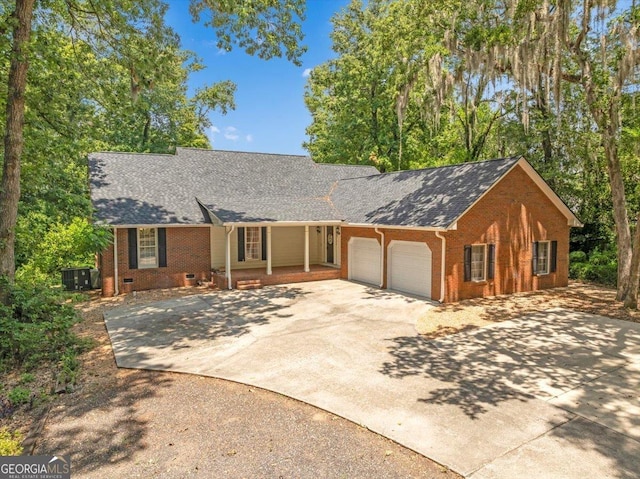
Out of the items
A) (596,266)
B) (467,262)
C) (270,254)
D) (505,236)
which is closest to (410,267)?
(467,262)

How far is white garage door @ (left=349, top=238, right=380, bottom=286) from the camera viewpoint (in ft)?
52.5

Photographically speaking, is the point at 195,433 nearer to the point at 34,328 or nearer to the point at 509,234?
the point at 34,328

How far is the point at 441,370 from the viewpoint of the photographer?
7.45m

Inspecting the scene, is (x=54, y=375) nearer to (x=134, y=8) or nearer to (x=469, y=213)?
(x=134, y=8)

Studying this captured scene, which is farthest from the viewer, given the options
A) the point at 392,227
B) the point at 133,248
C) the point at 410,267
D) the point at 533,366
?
the point at 133,248

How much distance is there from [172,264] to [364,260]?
8032 mm

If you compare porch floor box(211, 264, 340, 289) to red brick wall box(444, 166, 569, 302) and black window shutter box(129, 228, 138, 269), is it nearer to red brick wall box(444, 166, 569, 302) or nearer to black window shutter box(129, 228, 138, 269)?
black window shutter box(129, 228, 138, 269)

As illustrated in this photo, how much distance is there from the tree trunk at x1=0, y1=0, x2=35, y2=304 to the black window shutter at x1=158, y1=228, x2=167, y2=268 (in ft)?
21.6

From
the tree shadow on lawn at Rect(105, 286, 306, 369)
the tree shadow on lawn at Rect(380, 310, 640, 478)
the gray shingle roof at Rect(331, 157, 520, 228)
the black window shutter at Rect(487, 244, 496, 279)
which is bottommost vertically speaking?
the tree shadow on lawn at Rect(380, 310, 640, 478)

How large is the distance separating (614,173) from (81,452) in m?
16.4

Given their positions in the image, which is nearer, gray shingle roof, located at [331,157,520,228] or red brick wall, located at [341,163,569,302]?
red brick wall, located at [341,163,569,302]

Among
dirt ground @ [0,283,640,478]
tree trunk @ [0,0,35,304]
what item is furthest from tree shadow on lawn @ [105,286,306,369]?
tree trunk @ [0,0,35,304]

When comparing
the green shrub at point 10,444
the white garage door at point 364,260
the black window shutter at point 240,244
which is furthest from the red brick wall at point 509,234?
the green shrub at point 10,444

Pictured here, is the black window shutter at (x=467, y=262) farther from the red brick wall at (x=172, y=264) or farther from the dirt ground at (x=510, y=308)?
the red brick wall at (x=172, y=264)
